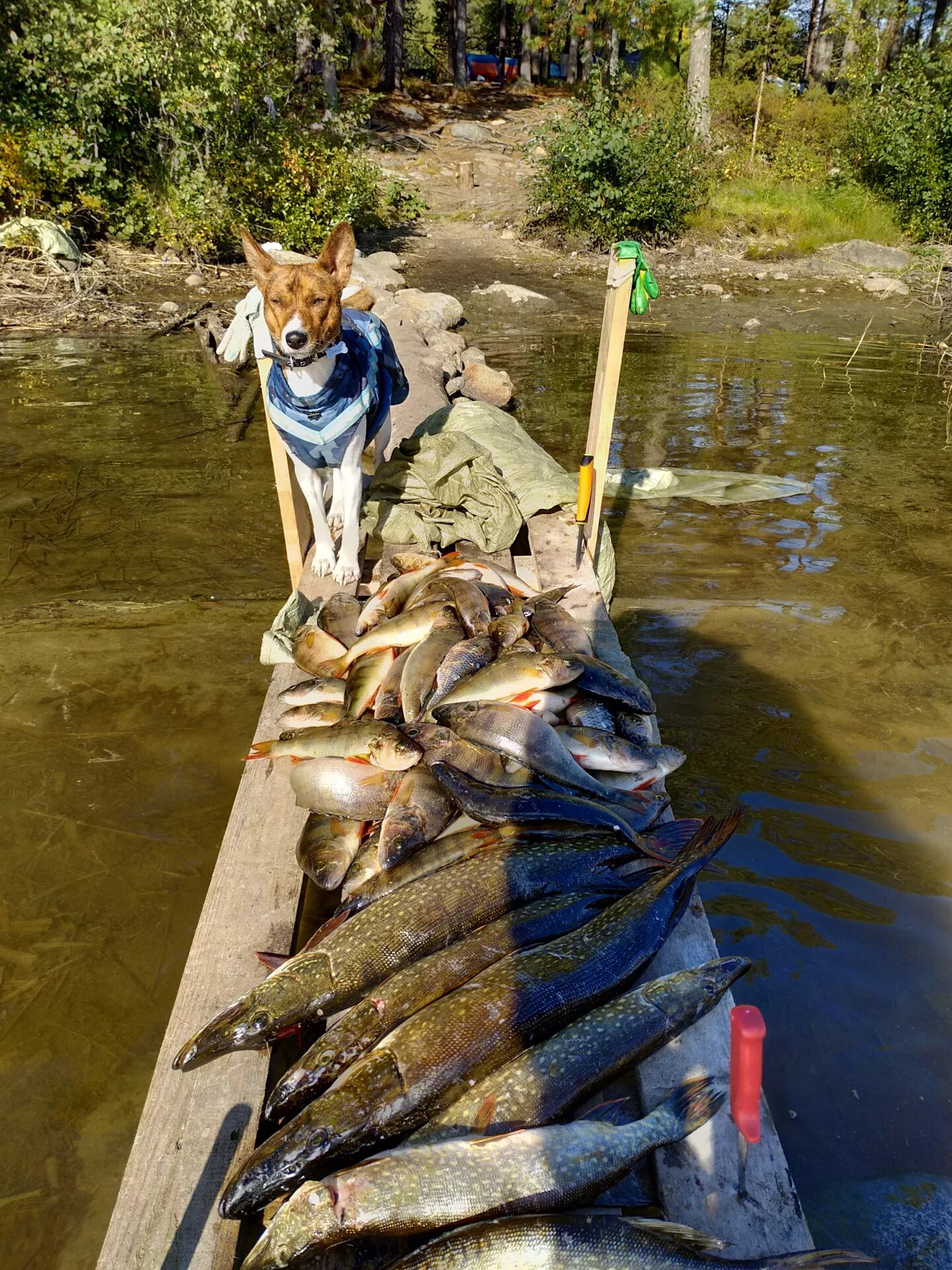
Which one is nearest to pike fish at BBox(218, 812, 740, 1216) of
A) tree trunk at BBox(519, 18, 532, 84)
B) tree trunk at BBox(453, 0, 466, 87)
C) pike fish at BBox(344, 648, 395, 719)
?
pike fish at BBox(344, 648, 395, 719)

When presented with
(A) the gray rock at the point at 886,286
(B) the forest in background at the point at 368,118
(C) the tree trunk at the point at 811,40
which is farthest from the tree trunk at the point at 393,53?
(A) the gray rock at the point at 886,286

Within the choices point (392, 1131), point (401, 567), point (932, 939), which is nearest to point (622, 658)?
point (401, 567)

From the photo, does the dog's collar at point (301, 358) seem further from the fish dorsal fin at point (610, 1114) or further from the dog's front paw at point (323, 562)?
the fish dorsal fin at point (610, 1114)

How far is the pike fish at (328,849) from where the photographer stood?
127 inches

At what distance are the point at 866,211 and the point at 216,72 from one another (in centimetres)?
1563

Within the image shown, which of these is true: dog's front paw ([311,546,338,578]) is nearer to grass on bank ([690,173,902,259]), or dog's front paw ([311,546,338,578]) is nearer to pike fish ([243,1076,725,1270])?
pike fish ([243,1076,725,1270])

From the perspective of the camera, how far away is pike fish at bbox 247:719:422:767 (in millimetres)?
3457

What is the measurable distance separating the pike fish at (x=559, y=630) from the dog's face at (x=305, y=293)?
187 cm

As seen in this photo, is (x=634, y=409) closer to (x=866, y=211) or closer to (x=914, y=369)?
(x=914, y=369)

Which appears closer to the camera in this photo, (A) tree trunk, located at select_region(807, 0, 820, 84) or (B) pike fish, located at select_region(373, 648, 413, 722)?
(B) pike fish, located at select_region(373, 648, 413, 722)

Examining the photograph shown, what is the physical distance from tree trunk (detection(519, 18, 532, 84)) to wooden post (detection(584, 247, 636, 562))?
126 feet

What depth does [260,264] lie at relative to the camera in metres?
4.63

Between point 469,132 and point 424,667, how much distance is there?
30.0m

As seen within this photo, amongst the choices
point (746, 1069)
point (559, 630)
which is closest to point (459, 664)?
point (559, 630)
